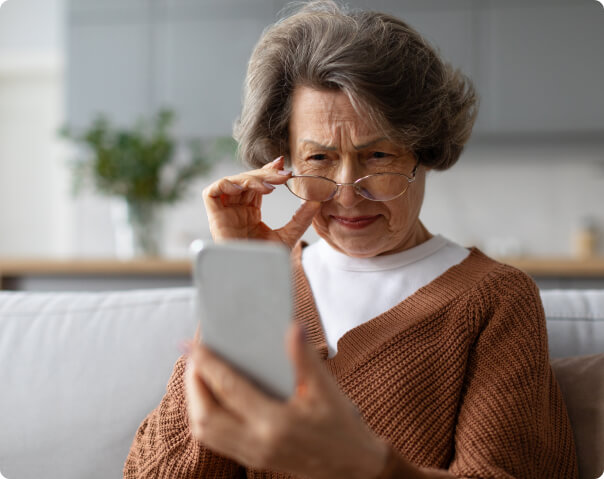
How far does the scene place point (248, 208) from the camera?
1113mm

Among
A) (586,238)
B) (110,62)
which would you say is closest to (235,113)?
(110,62)

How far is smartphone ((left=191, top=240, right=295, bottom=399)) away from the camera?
60 cm

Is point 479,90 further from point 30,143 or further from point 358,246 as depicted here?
point 30,143

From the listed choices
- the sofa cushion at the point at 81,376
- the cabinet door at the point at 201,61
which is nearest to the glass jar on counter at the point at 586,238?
the cabinet door at the point at 201,61

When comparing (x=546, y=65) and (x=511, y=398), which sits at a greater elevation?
(x=546, y=65)

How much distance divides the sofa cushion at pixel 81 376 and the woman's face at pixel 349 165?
1.37 feet

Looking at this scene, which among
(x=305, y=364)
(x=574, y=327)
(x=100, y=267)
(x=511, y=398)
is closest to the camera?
(x=305, y=364)

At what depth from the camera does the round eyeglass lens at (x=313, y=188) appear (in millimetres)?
1111

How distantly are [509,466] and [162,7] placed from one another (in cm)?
332

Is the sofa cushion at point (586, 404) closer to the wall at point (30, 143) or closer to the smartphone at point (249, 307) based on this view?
the smartphone at point (249, 307)

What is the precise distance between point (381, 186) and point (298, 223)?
0.17 m

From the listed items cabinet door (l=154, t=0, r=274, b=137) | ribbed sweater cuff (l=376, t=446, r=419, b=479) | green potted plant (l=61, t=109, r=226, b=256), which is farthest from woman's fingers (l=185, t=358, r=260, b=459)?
cabinet door (l=154, t=0, r=274, b=137)

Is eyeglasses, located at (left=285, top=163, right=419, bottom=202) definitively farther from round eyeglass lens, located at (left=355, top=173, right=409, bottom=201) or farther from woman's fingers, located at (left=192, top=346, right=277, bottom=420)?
woman's fingers, located at (left=192, top=346, right=277, bottom=420)

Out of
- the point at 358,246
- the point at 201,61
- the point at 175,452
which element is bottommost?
the point at 175,452
